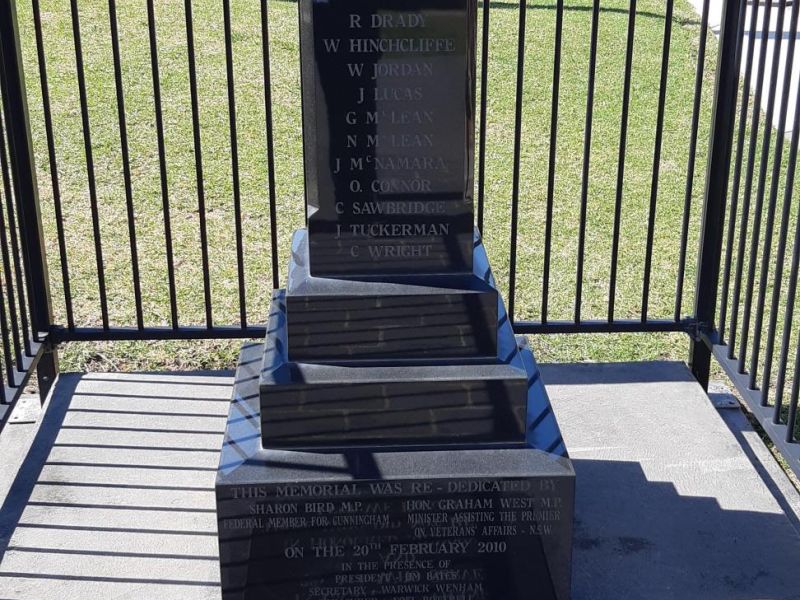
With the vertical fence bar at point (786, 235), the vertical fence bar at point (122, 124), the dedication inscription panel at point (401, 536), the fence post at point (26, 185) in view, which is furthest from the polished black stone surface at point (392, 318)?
the fence post at point (26, 185)

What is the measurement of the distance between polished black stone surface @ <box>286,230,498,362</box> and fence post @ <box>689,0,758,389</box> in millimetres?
1733

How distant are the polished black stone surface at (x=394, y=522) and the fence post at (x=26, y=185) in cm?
163

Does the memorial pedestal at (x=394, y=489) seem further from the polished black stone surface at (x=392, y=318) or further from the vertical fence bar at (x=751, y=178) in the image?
the vertical fence bar at (x=751, y=178)

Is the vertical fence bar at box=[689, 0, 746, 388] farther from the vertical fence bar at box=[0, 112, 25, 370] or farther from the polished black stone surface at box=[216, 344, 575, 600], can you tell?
the vertical fence bar at box=[0, 112, 25, 370]

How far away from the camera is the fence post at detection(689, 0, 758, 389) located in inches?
194

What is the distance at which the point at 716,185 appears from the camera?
16.9 ft

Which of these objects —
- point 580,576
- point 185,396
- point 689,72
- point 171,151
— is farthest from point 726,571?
point 689,72

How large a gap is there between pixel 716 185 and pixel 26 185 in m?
3.09

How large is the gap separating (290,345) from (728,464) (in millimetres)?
1902

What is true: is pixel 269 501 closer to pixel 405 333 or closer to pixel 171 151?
pixel 405 333

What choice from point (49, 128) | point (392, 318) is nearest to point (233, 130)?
point (49, 128)

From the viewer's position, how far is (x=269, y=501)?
3680 millimetres

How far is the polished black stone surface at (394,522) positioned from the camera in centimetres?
368

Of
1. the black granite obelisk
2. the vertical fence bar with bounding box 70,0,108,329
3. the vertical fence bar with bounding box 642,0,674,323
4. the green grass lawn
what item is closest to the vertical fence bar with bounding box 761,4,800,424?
the vertical fence bar with bounding box 642,0,674,323
